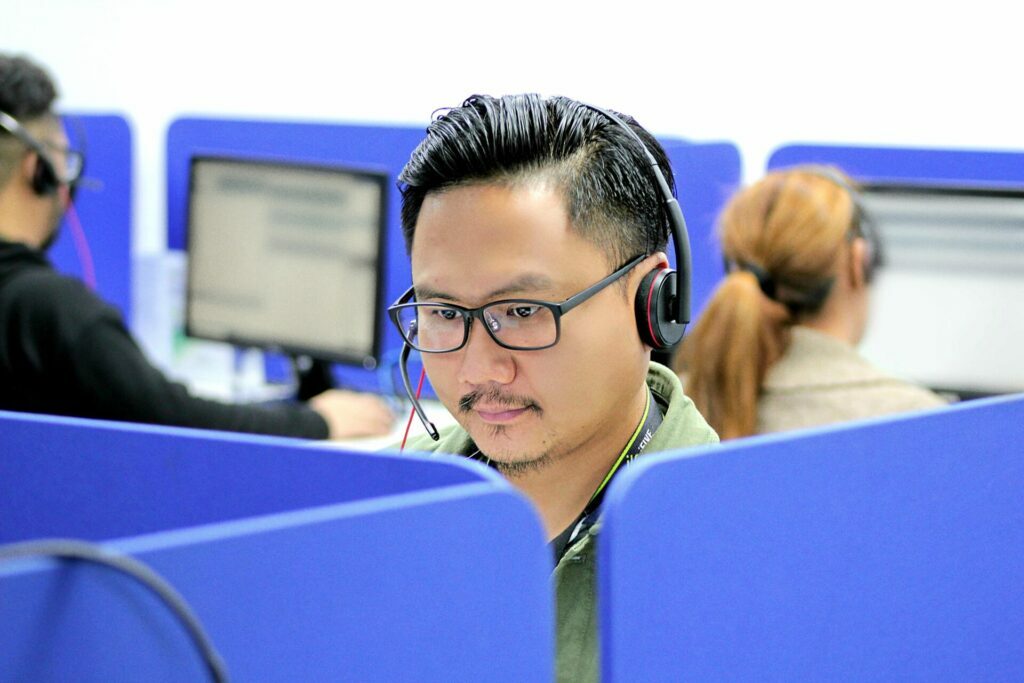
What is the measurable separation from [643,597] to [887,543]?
0.20m

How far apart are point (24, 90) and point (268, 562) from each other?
184 cm

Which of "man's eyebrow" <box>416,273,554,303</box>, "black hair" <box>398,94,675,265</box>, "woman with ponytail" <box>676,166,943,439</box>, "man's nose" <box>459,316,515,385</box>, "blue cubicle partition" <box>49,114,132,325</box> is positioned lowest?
"blue cubicle partition" <box>49,114,132,325</box>

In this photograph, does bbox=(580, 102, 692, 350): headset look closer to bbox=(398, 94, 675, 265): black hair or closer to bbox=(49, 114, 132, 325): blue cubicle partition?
bbox=(398, 94, 675, 265): black hair

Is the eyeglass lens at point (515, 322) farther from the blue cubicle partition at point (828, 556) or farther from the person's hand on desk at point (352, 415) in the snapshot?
the person's hand on desk at point (352, 415)

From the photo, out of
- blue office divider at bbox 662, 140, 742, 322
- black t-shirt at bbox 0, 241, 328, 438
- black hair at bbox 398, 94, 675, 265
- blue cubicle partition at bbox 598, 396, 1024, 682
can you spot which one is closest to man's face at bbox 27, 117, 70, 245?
black t-shirt at bbox 0, 241, 328, 438

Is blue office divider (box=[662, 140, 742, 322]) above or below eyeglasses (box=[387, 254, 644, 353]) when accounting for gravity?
below

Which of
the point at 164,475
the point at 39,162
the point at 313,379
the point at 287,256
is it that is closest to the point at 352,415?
the point at 313,379

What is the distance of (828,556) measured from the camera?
85 centimetres

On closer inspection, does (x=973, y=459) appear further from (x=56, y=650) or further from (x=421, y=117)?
(x=421, y=117)

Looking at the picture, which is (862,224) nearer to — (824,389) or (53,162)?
(824,389)

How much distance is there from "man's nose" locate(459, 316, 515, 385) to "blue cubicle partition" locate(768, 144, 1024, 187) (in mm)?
1330

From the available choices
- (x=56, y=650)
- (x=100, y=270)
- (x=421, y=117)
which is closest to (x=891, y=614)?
(x=56, y=650)

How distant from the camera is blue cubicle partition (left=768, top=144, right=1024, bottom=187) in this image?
2328 mm

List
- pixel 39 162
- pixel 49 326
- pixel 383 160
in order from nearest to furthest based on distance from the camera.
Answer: pixel 49 326, pixel 39 162, pixel 383 160
